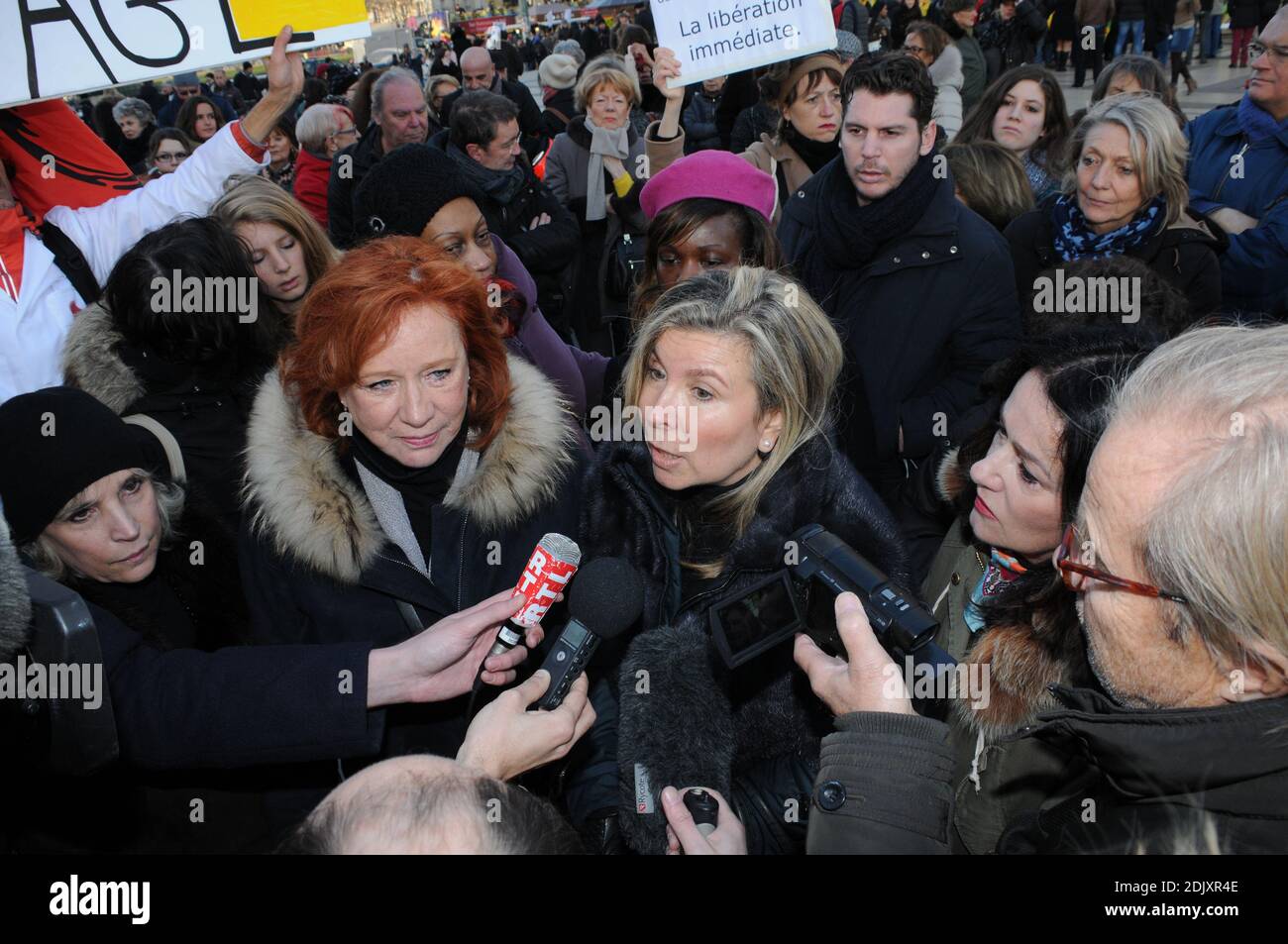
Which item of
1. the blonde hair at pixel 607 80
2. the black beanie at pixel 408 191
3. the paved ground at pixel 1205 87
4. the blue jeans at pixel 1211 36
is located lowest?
the black beanie at pixel 408 191

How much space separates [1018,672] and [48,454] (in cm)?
215

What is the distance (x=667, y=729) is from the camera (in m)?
1.83

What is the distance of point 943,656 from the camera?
1.57m

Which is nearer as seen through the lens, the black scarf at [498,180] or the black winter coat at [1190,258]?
the black winter coat at [1190,258]

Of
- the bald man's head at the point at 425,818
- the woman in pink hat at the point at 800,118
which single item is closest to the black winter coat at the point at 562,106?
the woman in pink hat at the point at 800,118

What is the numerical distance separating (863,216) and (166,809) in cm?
274

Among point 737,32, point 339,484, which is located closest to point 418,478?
point 339,484

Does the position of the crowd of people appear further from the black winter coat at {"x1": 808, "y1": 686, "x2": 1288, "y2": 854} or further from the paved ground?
the paved ground

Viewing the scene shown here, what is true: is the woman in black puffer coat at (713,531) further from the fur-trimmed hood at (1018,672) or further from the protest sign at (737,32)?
the protest sign at (737,32)

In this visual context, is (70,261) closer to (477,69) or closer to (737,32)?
(737,32)

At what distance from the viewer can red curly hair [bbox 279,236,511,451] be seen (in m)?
2.16

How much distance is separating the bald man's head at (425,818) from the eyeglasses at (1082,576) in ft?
2.76

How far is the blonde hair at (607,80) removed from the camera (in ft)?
19.3
